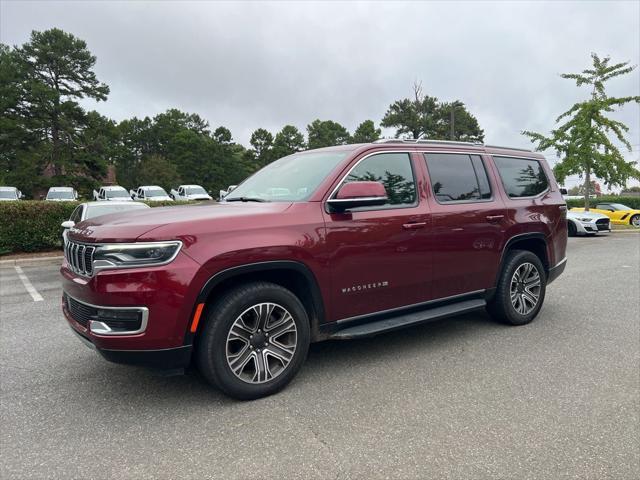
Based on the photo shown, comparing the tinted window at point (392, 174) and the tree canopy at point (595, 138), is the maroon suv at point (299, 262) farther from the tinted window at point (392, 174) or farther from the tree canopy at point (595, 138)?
the tree canopy at point (595, 138)

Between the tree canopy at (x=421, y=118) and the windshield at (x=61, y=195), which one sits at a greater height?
the tree canopy at (x=421, y=118)

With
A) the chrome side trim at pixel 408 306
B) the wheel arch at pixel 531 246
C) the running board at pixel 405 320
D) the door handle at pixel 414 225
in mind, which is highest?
the door handle at pixel 414 225

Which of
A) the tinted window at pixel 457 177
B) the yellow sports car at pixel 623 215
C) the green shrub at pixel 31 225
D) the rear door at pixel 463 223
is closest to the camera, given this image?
the rear door at pixel 463 223

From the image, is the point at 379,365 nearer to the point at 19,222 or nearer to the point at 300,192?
the point at 300,192

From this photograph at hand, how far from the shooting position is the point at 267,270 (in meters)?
3.24

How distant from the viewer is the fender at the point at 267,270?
9.50 ft

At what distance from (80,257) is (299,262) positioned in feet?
5.01

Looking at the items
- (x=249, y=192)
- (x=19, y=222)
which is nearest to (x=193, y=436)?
(x=249, y=192)

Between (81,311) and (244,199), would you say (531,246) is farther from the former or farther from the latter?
(81,311)

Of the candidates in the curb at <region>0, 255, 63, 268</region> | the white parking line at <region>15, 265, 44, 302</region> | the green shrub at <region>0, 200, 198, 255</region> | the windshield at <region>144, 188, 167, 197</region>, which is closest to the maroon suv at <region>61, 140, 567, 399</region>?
the white parking line at <region>15, 265, 44, 302</region>

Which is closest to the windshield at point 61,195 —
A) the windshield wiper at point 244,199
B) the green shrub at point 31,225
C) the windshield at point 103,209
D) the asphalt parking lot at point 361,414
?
the green shrub at point 31,225

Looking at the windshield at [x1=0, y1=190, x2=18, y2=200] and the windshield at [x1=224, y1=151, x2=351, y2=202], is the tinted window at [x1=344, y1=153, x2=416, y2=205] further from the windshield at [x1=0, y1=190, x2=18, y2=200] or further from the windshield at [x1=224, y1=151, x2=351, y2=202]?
the windshield at [x1=0, y1=190, x2=18, y2=200]

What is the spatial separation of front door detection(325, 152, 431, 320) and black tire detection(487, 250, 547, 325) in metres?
1.16

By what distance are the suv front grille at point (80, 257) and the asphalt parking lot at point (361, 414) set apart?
96 cm
